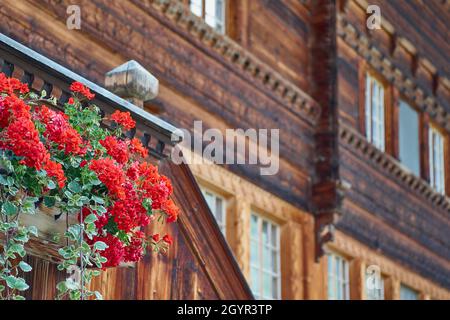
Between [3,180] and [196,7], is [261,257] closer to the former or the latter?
[196,7]

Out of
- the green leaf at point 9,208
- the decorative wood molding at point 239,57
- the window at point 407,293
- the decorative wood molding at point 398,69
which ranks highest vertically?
the decorative wood molding at point 398,69

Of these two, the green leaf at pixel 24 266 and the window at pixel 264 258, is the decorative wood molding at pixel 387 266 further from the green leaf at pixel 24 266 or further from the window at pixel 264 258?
the green leaf at pixel 24 266

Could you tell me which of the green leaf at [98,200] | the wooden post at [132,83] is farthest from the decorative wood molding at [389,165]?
the green leaf at [98,200]

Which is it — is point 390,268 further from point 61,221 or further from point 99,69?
point 61,221

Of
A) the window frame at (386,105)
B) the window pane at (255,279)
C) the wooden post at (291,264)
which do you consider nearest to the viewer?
the window pane at (255,279)

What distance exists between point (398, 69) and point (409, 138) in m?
1.16

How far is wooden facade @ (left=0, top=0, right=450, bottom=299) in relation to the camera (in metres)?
7.62

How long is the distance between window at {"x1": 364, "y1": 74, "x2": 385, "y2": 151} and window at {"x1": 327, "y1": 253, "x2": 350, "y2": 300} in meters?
2.04

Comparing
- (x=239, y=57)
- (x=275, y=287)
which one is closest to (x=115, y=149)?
(x=239, y=57)

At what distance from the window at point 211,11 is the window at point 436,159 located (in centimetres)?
661

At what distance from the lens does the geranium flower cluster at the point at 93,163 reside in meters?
4.55

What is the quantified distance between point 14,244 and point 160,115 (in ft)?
18.8

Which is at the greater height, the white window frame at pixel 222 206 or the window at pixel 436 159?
the window at pixel 436 159

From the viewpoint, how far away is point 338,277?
14188mm
